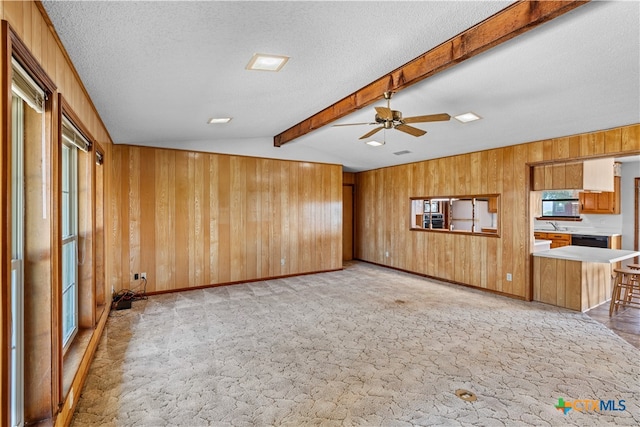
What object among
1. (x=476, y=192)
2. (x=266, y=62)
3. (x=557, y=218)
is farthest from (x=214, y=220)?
(x=557, y=218)

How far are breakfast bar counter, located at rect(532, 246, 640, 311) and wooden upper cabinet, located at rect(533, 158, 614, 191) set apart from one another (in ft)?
3.26

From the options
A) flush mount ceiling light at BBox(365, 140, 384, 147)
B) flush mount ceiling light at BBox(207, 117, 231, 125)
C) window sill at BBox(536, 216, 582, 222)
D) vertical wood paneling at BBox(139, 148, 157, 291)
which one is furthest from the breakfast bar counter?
vertical wood paneling at BBox(139, 148, 157, 291)

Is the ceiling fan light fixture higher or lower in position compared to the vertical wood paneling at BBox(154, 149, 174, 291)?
higher

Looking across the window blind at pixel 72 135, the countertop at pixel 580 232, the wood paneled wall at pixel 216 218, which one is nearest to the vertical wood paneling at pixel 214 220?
the wood paneled wall at pixel 216 218

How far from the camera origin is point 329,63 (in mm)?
2814

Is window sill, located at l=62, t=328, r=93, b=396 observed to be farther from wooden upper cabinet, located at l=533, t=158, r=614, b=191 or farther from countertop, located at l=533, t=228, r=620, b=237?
countertop, located at l=533, t=228, r=620, b=237

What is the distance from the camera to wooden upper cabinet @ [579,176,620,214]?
6.72 m

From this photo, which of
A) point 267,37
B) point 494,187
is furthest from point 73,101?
point 494,187

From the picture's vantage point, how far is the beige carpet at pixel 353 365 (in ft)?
7.58

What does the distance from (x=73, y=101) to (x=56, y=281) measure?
1.39m

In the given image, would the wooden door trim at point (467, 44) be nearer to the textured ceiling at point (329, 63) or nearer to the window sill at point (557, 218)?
the textured ceiling at point (329, 63)

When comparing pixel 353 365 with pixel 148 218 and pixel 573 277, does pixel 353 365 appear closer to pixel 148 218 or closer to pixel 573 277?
pixel 573 277

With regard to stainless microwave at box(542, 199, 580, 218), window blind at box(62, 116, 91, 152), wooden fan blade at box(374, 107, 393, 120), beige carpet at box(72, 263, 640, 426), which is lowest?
beige carpet at box(72, 263, 640, 426)

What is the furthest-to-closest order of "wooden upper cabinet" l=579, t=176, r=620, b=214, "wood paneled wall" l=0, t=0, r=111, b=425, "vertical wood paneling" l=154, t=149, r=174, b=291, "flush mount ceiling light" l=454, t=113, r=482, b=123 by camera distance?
1. "wooden upper cabinet" l=579, t=176, r=620, b=214
2. "vertical wood paneling" l=154, t=149, r=174, b=291
3. "flush mount ceiling light" l=454, t=113, r=482, b=123
4. "wood paneled wall" l=0, t=0, r=111, b=425
